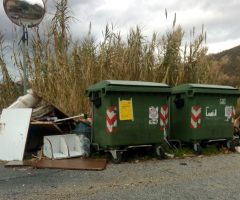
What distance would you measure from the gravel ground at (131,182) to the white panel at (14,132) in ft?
1.95

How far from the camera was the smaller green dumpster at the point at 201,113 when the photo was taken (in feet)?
32.7

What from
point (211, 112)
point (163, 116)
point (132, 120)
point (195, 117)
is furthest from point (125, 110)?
point (211, 112)

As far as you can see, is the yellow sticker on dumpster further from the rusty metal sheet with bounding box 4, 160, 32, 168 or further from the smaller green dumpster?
the rusty metal sheet with bounding box 4, 160, 32, 168

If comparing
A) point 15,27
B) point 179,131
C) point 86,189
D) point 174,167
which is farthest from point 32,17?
point 86,189

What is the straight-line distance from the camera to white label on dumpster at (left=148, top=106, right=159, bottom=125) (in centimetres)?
924

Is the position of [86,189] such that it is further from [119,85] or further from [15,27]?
[15,27]

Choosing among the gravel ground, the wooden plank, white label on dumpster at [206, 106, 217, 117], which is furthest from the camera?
white label on dumpster at [206, 106, 217, 117]

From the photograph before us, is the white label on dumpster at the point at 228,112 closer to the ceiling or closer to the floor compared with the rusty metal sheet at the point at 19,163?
closer to the ceiling

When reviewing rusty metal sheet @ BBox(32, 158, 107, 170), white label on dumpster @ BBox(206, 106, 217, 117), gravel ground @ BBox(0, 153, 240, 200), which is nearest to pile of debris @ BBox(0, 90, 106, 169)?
rusty metal sheet @ BBox(32, 158, 107, 170)

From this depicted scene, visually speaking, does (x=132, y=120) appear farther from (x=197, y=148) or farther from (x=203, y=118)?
(x=203, y=118)

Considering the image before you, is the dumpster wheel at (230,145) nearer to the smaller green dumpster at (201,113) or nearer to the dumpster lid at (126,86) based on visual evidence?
the smaller green dumpster at (201,113)

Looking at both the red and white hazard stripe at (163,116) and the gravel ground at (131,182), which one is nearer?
the gravel ground at (131,182)

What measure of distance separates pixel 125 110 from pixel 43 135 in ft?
6.48

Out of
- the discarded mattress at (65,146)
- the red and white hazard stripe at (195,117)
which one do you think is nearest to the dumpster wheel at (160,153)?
the red and white hazard stripe at (195,117)
